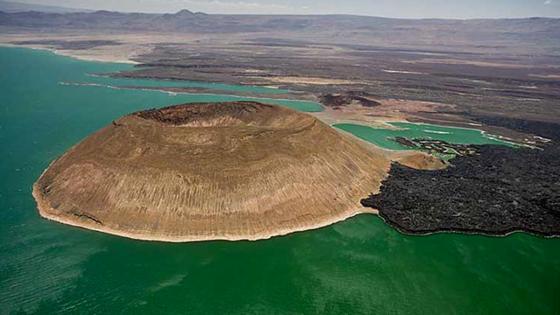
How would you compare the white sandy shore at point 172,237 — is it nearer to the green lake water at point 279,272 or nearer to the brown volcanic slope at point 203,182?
the brown volcanic slope at point 203,182

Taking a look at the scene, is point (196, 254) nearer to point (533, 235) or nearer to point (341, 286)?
point (341, 286)

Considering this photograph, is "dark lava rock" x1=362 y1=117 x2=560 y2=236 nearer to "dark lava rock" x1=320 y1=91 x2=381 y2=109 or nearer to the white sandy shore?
the white sandy shore

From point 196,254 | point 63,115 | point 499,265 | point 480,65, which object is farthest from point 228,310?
point 480,65

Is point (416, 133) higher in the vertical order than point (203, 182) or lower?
lower

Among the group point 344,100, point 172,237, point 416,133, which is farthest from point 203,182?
point 344,100

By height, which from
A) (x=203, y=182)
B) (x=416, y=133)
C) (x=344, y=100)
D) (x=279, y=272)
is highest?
(x=203, y=182)

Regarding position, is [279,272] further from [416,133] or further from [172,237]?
[416,133]

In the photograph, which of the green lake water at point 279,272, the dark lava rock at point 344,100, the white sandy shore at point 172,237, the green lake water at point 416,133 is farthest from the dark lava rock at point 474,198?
the dark lava rock at point 344,100
